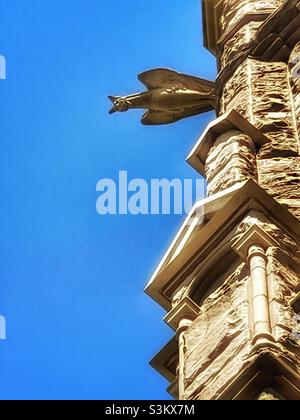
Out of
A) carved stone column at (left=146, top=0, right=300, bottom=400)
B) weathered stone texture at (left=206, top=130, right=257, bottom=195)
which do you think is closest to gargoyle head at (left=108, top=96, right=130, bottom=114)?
carved stone column at (left=146, top=0, right=300, bottom=400)

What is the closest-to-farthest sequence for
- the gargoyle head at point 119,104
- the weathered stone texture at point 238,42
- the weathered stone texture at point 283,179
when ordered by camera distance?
the weathered stone texture at point 283,179 → the weathered stone texture at point 238,42 → the gargoyle head at point 119,104

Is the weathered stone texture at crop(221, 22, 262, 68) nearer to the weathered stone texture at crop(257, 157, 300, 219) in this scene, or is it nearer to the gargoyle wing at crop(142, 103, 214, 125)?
the gargoyle wing at crop(142, 103, 214, 125)

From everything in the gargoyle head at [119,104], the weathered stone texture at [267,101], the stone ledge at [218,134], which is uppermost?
the gargoyle head at [119,104]

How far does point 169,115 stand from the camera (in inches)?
568

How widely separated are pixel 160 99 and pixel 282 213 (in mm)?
5175

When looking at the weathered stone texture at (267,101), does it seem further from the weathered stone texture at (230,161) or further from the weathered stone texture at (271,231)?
the weathered stone texture at (271,231)

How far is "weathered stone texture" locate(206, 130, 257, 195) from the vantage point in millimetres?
10414

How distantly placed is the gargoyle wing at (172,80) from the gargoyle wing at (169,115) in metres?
0.16

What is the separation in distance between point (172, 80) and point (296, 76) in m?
2.45

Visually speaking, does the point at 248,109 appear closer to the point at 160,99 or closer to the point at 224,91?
the point at 224,91

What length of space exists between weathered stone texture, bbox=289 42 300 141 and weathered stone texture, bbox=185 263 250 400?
2.71 meters

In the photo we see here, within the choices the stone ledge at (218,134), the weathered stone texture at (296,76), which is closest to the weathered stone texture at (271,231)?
the stone ledge at (218,134)

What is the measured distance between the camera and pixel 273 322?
8.02 meters

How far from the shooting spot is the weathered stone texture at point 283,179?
997 centimetres
